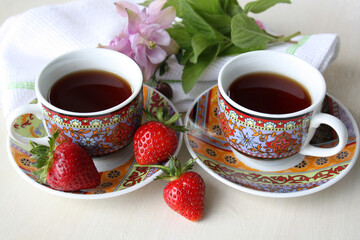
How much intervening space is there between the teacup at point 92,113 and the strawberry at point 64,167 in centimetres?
3

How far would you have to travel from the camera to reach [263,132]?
0.85 meters

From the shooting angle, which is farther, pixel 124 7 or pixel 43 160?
pixel 124 7

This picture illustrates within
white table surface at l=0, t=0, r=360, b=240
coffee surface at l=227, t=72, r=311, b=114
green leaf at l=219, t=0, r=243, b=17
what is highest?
green leaf at l=219, t=0, r=243, b=17

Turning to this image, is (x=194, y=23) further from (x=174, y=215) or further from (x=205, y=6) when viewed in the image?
(x=174, y=215)

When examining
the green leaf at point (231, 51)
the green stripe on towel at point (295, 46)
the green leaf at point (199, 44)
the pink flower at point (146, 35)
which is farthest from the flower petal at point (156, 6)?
the green stripe on towel at point (295, 46)

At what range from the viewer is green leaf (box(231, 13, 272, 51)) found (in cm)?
107

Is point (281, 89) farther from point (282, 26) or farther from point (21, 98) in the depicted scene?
point (21, 98)

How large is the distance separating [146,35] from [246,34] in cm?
26

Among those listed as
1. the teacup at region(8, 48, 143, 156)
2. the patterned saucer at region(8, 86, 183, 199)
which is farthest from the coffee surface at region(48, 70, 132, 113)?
the patterned saucer at region(8, 86, 183, 199)

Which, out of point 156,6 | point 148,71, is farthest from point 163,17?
point 148,71

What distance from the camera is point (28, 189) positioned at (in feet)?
3.10

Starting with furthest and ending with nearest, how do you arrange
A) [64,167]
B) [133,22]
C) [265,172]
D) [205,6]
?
[205,6]
[133,22]
[265,172]
[64,167]

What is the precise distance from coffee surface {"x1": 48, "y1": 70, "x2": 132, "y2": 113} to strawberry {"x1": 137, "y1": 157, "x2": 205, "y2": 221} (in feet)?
0.67

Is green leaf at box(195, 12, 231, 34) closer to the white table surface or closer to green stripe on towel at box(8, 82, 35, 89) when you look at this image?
the white table surface
